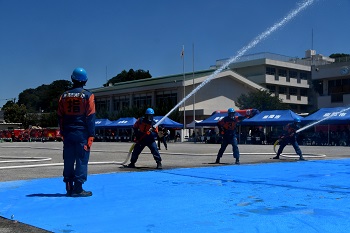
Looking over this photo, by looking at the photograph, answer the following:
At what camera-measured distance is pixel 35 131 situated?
60094mm

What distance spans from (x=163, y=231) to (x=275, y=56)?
6947 cm

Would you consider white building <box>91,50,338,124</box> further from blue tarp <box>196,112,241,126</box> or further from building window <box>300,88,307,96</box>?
blue tarp <box>196,112,241,126</box>

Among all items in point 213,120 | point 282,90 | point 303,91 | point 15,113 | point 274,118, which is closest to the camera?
point 274,118

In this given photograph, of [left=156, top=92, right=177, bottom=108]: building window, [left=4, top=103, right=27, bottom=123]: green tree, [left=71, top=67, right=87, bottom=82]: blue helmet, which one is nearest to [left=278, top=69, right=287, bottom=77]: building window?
[left=156, top=92, right=177, bottom=108]: building window

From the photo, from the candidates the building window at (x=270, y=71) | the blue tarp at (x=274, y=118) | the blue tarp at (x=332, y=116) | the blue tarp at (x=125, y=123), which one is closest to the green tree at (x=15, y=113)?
the blue tarp at (x=125, y=123)

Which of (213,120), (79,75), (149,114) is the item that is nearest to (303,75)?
(213,120)

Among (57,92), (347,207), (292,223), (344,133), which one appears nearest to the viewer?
(292,223)

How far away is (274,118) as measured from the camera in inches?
1597

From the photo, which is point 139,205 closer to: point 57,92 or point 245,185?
point 245,185

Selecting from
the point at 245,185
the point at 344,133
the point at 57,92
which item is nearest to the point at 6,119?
the point at 57,92

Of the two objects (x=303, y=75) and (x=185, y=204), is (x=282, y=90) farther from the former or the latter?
(x=185, y=204)

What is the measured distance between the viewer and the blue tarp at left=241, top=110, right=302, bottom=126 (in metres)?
39.3

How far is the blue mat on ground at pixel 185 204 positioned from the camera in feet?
17.7

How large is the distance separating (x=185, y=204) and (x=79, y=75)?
2.94m
